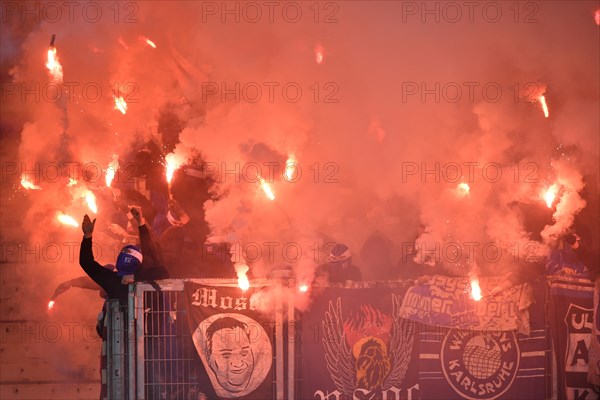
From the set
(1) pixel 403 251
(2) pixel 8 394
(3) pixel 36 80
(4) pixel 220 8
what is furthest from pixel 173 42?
(2) pixel 8 394

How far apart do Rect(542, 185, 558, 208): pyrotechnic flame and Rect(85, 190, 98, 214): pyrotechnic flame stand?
757 centimetres

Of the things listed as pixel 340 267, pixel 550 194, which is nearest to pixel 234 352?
pixel 340 267

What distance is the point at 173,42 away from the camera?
46.5 feet

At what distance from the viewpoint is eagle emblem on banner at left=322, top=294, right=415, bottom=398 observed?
32.8 feet

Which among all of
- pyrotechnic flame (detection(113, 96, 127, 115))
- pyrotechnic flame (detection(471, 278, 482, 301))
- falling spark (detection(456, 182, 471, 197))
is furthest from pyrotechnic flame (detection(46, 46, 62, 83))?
pyrotechnic flame (detection(471, 278, 482, 301))

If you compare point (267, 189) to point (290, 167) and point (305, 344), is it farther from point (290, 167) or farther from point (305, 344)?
point (305, 344)

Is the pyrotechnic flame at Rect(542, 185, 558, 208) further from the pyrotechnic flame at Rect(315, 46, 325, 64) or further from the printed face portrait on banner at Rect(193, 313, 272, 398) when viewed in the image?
the printed face portrait on banner at Rect(193, 313, 272, 398)

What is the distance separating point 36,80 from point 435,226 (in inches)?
304

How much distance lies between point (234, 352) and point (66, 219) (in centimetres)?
488

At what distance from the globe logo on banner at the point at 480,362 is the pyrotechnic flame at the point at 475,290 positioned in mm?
483

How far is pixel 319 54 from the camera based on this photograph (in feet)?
47.5

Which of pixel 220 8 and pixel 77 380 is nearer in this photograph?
pixel 77 380

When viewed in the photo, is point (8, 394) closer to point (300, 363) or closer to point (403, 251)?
point (300, 363)

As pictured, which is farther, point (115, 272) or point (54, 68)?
point (54, 68)
